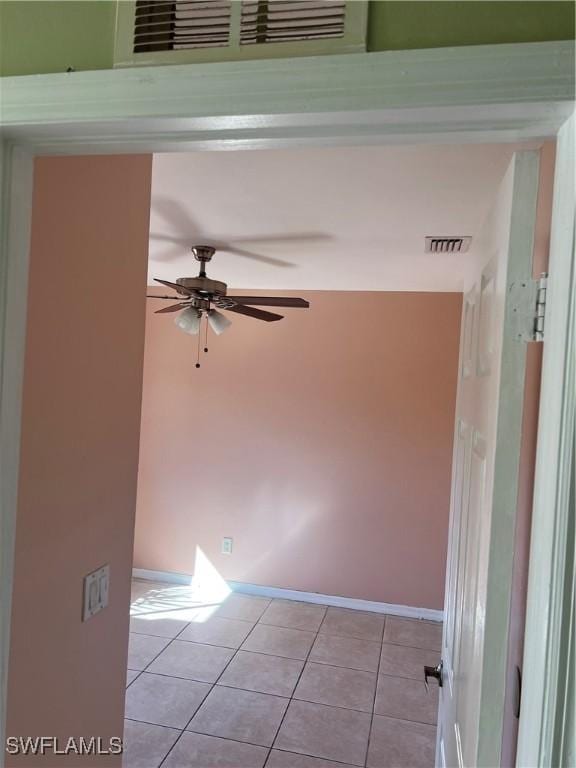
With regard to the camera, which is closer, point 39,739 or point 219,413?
point 39,739

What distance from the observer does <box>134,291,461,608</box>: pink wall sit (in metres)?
3.67

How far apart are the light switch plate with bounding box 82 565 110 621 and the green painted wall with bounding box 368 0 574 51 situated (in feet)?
4.41

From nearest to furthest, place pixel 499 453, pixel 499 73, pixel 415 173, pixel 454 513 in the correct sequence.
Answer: pixel 499 73 < pixel 499 453 < pixel 454 513 < pixel 415 173

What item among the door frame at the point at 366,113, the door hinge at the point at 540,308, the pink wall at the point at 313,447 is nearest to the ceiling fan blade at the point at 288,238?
the pink wall at the point at 313,447

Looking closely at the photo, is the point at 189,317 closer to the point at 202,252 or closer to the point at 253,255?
the point at 202,252

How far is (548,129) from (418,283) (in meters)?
2.85

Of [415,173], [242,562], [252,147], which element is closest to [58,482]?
[252,147]

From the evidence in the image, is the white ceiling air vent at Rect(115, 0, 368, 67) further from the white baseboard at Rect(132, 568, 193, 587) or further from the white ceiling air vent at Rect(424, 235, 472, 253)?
the white baseboard at Rect(132, 568, 193, 587)

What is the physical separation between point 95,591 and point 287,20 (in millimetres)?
1360

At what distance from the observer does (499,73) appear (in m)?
0.57

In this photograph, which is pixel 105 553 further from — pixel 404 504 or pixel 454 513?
pixel 404 504

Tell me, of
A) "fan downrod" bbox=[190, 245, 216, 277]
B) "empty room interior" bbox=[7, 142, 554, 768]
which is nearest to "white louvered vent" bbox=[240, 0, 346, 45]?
"empty room interior" bbox=[7, 142, 554, 768]

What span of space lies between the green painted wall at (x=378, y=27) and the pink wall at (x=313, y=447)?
10.4ft

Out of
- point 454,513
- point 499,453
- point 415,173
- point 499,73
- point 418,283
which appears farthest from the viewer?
point 418,283
